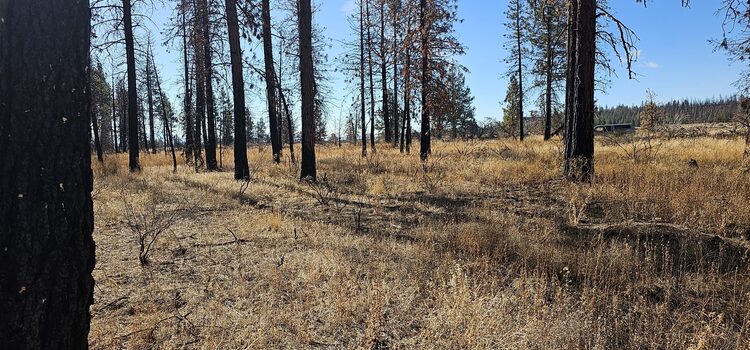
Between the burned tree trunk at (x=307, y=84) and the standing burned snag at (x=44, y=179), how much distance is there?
29.4 feet

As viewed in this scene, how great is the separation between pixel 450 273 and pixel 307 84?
8020 millimetres

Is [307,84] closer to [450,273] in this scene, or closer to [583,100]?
[583,100]

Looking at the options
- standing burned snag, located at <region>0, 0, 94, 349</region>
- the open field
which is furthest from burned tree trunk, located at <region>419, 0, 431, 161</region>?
standing burned snag, located at <region>0, 0, 94, 349</region>

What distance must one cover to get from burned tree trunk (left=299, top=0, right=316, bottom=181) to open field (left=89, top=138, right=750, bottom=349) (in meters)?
3.30

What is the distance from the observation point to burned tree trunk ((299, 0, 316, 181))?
10.6 m

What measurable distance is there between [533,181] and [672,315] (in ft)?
19.5

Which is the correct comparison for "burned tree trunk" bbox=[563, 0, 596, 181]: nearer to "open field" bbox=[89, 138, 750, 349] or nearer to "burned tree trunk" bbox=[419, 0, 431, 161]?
"open field" bbox=[89, 138, 750, 349]

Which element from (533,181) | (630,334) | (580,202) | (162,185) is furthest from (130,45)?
(630,334)

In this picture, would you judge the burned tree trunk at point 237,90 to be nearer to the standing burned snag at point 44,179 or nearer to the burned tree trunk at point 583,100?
the burned tree trunk at point 583,100

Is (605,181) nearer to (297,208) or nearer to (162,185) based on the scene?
(297,208)

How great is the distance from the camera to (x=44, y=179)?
1717 millimetres

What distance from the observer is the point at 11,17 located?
5.46 ft

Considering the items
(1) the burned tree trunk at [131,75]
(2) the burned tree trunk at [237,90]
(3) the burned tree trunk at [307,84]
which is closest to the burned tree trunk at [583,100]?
(3) the burned tree trunk at [307,84]

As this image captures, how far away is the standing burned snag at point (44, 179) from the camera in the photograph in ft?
5.40
